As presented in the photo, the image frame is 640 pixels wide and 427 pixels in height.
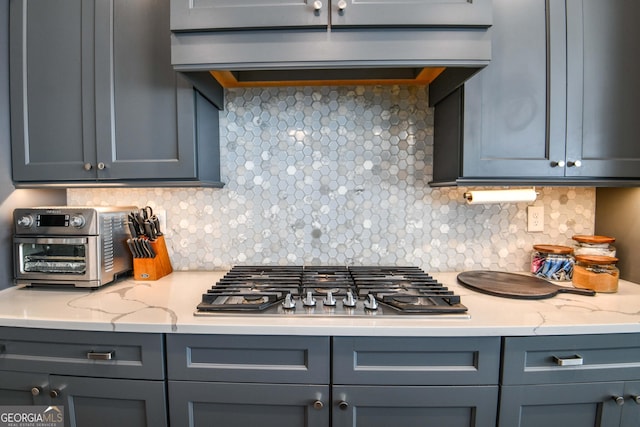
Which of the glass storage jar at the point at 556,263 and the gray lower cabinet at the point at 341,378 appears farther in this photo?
the glass storage jar at the point at 556,263

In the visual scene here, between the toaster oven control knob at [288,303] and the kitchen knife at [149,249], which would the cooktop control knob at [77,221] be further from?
the toaster oven control knob at [288,303]

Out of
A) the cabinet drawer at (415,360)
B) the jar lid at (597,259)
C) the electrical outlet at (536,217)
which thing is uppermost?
the electrical outlet at (536,217)

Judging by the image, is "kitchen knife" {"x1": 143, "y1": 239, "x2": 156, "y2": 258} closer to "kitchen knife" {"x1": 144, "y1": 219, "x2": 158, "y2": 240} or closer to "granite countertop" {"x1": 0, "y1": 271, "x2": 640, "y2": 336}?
"kitchen knife" {"x1": 144, "y1": 219, "x2": 158, "y2": 240}

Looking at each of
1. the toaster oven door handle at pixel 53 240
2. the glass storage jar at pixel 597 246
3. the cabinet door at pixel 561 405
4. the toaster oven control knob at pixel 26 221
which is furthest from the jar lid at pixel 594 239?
the toaster oven control knob at pixel 26 221

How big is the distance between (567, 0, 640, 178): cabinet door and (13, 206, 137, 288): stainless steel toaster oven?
2083mm

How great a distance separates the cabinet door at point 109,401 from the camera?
3.51 feet

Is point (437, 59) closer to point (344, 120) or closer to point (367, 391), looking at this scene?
point (344, 120)

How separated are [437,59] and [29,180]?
1843 mm

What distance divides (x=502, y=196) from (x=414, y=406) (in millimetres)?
1030

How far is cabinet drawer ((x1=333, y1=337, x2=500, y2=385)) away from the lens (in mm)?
1021

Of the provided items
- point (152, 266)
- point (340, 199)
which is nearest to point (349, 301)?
point (340, 199)

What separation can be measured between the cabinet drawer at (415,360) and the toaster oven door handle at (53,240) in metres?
1.20

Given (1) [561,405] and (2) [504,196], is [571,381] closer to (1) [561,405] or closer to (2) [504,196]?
(1) [561,405]

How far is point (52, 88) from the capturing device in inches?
54.4
